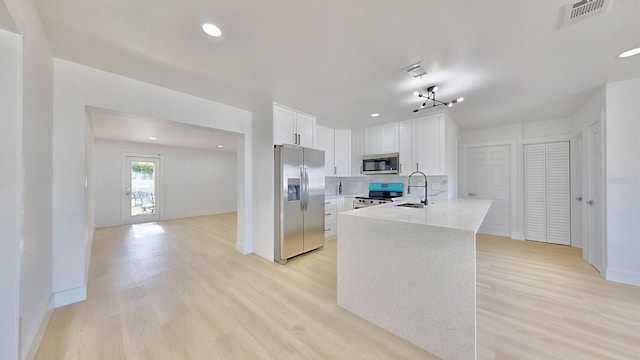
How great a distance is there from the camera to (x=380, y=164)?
457cm

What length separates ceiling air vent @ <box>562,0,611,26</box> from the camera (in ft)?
4.64

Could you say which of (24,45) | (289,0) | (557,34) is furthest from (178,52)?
(557,34)

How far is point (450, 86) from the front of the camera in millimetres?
2705

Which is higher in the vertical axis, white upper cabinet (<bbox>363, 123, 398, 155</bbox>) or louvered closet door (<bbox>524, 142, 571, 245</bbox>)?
white upper cabinet (<bbox>363, 123, 398, 155</bbox>)

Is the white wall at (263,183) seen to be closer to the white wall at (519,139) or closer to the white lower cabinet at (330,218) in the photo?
the white lower cabinet at (330,218)

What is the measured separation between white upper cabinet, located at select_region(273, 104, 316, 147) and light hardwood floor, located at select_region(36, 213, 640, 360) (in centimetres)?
198

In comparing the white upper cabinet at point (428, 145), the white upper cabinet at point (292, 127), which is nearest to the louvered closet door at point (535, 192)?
the white upper cabinet at point (428, 145)

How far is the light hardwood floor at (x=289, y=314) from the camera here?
1593 mm

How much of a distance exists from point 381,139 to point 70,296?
5090mm

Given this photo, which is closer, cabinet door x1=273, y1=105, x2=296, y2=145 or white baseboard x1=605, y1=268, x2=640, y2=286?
white baseboard x1=605, y1=268, x2=640, y2=286

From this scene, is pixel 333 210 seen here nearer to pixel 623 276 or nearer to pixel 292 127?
pixel 292 127

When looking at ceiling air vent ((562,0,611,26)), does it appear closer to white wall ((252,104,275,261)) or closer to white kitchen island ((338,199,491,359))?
white kitchen island ((338,199,491,359))

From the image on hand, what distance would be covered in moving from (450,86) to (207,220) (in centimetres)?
703

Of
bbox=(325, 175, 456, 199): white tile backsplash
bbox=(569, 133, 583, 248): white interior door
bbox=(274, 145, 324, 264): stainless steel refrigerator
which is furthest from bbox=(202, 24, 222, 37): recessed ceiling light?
bbox=(569, 133, 583, 248): white interior door
